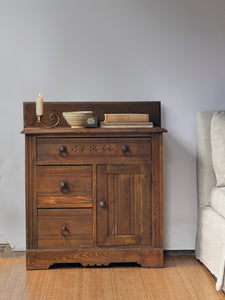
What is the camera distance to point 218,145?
115 inches

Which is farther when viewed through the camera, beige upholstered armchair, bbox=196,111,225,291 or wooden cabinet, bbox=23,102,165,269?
wooden cabinet, bbox=23,102,165,269

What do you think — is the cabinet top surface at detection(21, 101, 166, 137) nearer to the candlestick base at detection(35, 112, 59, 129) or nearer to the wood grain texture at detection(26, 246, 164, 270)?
the candlestick base at detection(35, 112, 59, 129)

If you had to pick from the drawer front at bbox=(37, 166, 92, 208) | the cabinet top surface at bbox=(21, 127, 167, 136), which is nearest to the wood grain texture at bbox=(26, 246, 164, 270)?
the drawer front at bbox=(37, 166, 92, 208)

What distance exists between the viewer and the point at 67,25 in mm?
3129

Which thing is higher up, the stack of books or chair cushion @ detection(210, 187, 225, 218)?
the stack of books

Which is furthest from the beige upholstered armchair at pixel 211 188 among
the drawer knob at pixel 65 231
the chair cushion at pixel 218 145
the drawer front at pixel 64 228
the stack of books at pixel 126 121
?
the drawer knob at pixel 65 231

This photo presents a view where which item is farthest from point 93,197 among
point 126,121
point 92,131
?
point 126,121

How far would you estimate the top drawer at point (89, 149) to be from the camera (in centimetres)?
284

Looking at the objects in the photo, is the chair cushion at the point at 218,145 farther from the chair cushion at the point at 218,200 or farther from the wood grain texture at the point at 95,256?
the wood grain texture at the point at 95,256

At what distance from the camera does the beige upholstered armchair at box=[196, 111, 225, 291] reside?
8.77ft

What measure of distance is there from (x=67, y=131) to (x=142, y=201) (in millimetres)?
617

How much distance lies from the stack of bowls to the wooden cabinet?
11cm

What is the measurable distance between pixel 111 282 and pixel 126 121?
959 mm

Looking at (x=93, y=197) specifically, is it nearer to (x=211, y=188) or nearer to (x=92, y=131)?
(x=92, y=131)
